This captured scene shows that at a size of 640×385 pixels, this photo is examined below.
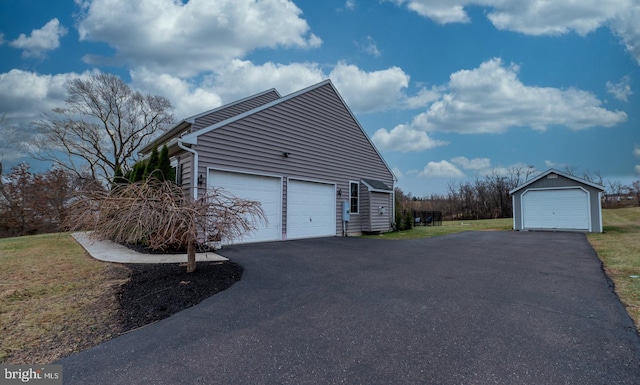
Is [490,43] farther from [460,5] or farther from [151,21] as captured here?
[151,21]

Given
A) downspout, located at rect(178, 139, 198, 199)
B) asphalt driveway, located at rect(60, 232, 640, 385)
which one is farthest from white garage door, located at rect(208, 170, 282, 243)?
asphalt driveway, located at rect(60, 232, 640, 385)

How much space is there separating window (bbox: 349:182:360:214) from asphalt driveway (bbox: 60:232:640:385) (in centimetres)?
823

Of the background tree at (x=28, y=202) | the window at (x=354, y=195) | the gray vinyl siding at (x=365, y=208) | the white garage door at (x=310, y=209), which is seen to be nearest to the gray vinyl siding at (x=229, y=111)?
the white garage door at (x=310, y=209)

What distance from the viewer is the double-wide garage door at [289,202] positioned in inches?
388

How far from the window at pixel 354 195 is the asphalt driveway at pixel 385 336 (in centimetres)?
823

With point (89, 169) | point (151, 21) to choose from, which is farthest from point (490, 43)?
point (89, 169)

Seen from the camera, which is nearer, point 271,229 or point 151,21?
point 271,229

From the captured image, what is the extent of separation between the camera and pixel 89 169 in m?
26.2

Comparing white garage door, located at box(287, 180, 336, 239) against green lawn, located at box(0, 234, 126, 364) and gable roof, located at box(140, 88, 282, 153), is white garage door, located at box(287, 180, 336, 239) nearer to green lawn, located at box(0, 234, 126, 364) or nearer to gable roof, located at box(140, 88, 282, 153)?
gable roof, located at box(140, 88, 282, 153)

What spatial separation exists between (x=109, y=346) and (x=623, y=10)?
59.3ft

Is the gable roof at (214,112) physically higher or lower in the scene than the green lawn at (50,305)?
higher

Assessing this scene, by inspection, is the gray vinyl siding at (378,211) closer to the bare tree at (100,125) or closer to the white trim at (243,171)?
the white trim at (243,171)

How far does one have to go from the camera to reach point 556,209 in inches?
645

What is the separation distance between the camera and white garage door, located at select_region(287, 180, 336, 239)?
37.4 ft
